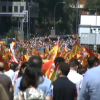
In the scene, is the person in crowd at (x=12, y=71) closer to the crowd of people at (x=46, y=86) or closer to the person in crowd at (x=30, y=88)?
the crowd of people at (x=46, y=86)

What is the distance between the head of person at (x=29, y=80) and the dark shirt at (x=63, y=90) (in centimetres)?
151

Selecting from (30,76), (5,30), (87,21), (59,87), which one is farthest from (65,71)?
(5,30)

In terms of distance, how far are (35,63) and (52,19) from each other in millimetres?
105427

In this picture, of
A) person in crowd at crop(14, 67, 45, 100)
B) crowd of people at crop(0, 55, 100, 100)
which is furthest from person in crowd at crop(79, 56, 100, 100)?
person in crowd at crop(14, 67, 45, 100)

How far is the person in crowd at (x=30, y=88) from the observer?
638 cm

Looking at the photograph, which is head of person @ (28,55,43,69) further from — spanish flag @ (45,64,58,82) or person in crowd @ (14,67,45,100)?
spanish flag @ (45,64,58,82)

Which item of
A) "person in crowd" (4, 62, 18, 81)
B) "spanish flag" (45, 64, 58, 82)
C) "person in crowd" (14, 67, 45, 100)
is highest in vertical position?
"person in crowd" (14, 67, 45, 100)

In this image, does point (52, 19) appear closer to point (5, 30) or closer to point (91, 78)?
point (5, 30)

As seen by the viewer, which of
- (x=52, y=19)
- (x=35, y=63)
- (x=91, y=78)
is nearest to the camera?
(x=91, y=78)

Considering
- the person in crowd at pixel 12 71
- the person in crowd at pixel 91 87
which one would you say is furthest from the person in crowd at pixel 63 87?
the person in crowd at pixel 12 71

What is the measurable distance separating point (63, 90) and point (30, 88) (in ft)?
5.38

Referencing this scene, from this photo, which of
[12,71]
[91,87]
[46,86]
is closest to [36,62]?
[46,86]

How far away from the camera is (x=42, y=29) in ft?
376

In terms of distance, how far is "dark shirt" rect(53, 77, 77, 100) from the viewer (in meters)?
8.02
